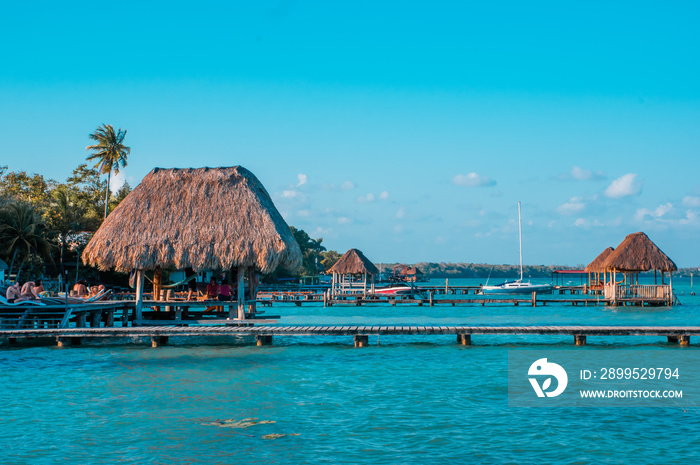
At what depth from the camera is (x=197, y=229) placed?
1922cm

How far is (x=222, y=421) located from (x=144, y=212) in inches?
459

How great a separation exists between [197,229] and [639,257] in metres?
30.1

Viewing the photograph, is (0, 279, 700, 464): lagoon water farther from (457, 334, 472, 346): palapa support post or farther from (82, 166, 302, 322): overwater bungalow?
(82, 166, 302, 322): overwater bungalow

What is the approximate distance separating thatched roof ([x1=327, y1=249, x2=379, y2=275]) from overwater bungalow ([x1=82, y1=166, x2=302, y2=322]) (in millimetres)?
21799

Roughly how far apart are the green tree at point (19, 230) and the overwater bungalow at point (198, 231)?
62.2 feet

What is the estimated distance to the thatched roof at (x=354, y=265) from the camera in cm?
4241

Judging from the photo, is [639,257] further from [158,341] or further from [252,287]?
[158,341]

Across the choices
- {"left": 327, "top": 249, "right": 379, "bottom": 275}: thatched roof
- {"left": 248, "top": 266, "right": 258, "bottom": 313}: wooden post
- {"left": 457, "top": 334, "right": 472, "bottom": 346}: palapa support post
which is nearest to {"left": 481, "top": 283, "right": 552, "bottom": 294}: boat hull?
{"left": 327, "top": 249, "right": 379, "bottom": 275}: thatched roof

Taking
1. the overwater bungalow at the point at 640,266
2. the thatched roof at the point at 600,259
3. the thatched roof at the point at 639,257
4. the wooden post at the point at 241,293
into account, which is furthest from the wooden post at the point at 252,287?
the thatched roof at the point at 600,259

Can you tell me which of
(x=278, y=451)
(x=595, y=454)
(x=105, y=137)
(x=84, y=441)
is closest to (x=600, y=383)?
(x=595, y=454)

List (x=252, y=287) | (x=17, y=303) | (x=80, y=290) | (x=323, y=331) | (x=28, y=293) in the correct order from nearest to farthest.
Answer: (x=323, y=331) → (x=17, y=303) → (x=28, y=293) → (x=252, y=287) → (x=80, y=290)

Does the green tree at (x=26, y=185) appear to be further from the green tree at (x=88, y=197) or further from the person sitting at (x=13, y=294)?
the person sitting at (x=13, y=294)

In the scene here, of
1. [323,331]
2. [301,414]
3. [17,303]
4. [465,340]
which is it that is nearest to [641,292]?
[465,340]

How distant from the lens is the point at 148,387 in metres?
12.4
